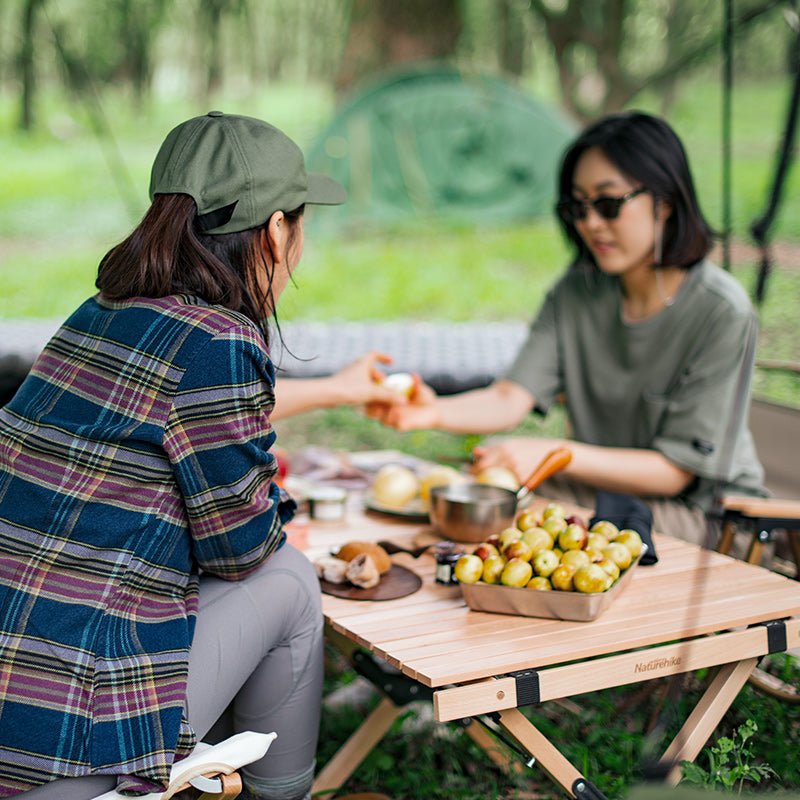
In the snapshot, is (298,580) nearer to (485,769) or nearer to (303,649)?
(303,649)

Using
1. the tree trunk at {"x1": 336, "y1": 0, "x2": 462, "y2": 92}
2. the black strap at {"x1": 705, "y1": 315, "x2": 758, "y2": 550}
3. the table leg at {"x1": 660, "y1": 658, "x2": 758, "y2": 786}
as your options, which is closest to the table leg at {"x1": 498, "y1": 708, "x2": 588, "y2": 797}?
the table leg at {"x1": 660, "y1": 658, "x2": 758, "y2": 786}

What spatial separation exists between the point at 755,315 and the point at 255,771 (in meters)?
1.62

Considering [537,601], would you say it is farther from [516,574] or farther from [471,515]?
[471,515]

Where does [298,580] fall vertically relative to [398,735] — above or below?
above

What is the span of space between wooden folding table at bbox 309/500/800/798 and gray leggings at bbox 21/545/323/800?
3.1 inches

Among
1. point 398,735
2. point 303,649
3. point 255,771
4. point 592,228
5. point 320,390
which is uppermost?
point 592,228

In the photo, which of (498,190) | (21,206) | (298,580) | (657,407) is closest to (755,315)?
(657,407)

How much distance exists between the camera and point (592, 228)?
271cm

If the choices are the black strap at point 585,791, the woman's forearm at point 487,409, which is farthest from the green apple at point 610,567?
the woman's forearm at point 487,409

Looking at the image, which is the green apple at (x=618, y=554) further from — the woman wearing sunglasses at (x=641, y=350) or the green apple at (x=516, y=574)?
the woman wearing sunglasses at (x=641, y=350)

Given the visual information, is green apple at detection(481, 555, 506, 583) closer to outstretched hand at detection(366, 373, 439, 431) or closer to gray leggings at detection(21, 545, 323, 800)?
gray leggings at detection(21, 545, 323, 800)

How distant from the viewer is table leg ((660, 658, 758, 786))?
5.74ft

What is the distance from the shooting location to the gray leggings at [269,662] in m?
1.65

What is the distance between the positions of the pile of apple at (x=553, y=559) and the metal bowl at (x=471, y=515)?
209 mm
